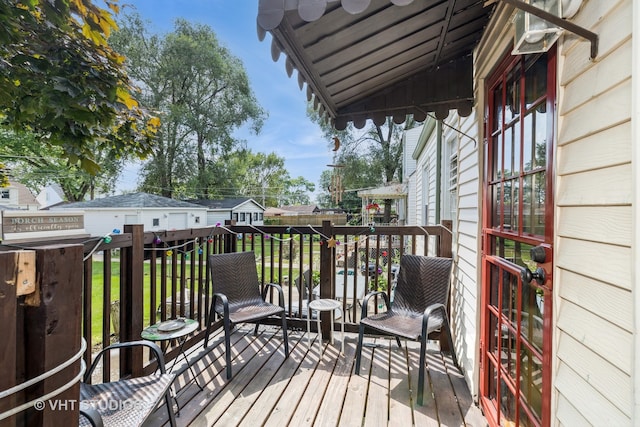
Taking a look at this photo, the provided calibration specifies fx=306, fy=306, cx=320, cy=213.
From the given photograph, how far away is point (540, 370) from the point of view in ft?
4.45

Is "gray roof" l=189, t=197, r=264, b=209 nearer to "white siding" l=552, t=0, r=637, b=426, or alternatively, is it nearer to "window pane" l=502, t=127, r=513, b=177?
"window pane" l=502, t=127, r=513, b=177

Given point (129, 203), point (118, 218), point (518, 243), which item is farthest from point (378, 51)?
point (118, 218)

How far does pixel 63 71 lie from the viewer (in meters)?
2.11

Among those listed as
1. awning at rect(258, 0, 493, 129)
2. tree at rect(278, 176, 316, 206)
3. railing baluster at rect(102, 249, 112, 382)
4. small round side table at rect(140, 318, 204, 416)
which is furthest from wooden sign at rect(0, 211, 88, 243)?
tree at rect(278, 176, 316, 206)

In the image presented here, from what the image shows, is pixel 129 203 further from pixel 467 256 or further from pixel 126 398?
pixel 467 256

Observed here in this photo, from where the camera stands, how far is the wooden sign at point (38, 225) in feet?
3.97

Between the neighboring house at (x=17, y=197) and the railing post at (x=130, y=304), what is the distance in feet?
67.5

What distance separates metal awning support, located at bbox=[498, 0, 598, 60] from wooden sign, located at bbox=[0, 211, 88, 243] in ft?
6.75

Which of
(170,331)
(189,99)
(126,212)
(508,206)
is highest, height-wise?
(189,99)

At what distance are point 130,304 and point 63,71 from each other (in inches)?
66.3

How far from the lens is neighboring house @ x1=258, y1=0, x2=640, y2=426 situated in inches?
35.0

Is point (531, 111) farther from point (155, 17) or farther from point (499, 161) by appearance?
point (155, 17)

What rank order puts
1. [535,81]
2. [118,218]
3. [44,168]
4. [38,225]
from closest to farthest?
[38,225] < [535,81] < [118,218] < [44,168]

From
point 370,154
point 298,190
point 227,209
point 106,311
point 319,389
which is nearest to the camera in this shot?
point 106,311
